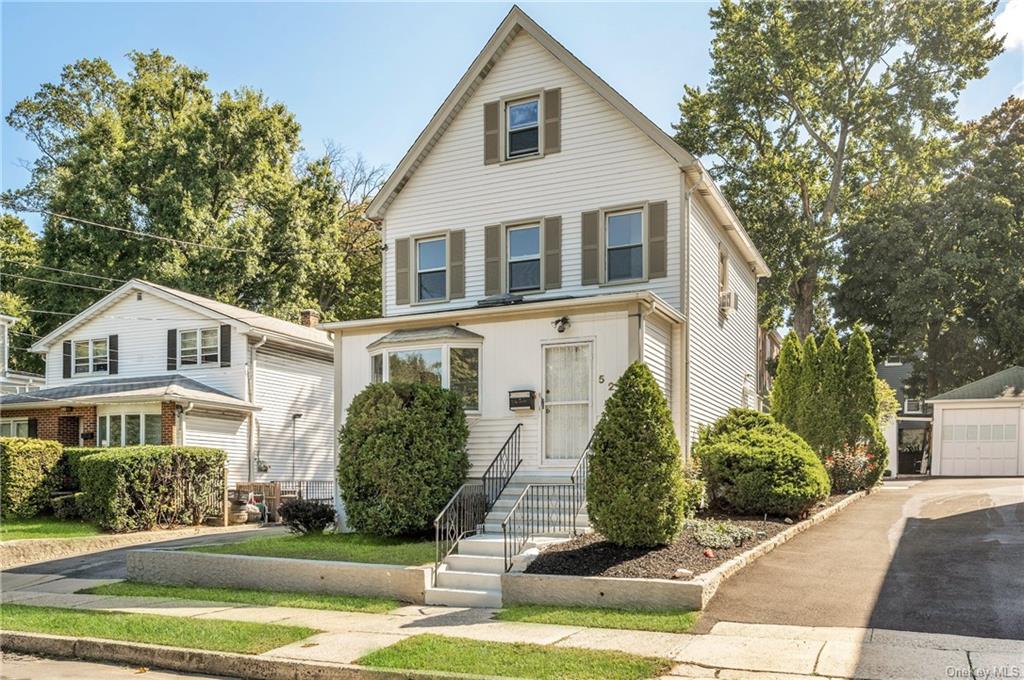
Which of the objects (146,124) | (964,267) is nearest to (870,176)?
(964,267)

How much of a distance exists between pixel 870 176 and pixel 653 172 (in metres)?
23.3

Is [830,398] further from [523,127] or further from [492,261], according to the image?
[523,127]

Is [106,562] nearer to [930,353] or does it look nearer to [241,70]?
[241,70]

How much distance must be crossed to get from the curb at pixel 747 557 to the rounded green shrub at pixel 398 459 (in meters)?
4.78

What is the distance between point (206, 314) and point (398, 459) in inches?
597

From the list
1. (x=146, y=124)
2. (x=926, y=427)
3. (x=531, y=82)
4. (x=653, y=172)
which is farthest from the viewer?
(x=146, y=124)

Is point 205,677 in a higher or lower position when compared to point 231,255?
lower

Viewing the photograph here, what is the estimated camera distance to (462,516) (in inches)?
517

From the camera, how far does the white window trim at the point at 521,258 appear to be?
665 inches

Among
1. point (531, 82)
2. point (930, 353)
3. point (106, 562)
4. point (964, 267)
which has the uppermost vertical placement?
point (531, 82)

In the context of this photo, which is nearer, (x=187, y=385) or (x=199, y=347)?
(x=187, y=385)

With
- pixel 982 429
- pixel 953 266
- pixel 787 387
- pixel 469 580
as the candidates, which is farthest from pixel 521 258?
pixel 953 266

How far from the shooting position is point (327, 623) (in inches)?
373

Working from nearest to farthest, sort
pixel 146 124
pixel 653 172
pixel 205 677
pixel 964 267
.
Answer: pixel 205 677 < pixel 653 172 < pixel 964 267 < pixel 146 124
